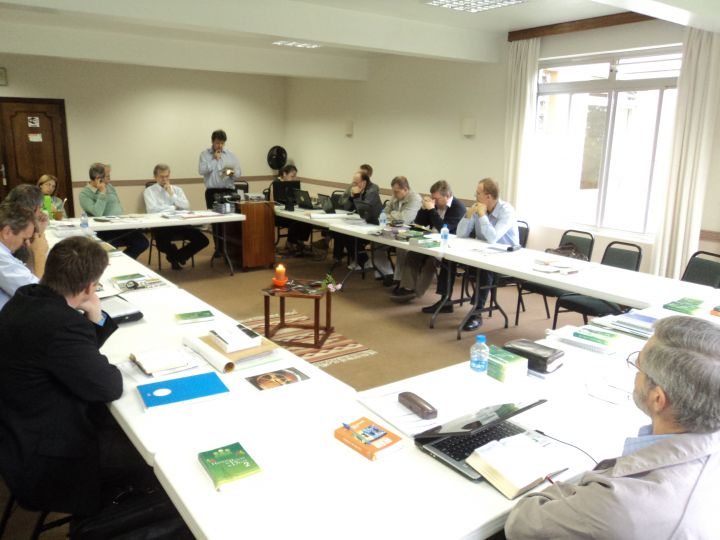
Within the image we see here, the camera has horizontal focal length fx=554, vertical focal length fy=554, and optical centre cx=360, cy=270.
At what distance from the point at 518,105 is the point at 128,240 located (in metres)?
4.62

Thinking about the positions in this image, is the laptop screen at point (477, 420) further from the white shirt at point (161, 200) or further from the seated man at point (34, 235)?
the white shirt at point (161, 200)

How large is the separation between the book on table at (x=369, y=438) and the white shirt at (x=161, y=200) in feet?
17.7

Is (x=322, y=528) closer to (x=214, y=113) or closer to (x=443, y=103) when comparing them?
(x=443, y=103)

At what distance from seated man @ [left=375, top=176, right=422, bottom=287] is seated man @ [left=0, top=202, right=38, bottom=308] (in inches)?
135

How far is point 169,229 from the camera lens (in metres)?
6.43

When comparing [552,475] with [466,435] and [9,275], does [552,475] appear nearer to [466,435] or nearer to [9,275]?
[466,435]

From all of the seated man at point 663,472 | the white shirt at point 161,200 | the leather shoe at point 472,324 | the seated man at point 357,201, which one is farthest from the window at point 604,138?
the seated man at point 663,472

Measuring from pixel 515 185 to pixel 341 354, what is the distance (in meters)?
3.39

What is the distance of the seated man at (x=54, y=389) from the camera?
166 centimetres

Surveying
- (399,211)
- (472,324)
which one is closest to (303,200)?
(399,211)

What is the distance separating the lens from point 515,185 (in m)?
6.41

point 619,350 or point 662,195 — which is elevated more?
point 662,195

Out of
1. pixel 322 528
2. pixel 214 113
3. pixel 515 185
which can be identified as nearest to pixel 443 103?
pixel 515 185

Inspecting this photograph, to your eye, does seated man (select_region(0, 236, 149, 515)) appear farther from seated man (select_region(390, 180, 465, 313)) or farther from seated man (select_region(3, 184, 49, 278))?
seated man (select_region(390, 180, 465, 313))
